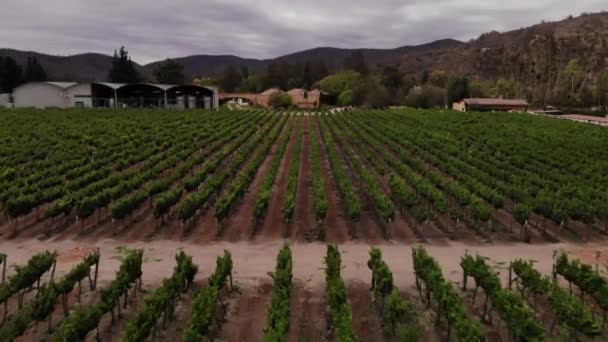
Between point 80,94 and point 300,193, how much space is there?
6806cm

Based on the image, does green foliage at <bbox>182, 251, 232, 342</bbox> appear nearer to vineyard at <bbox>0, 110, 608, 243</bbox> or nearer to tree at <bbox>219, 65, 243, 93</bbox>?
vineyard at <bbox>0, 110, 608, 243</bbox>

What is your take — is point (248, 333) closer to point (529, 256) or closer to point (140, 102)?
point (529, 256)

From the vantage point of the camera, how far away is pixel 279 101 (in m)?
104

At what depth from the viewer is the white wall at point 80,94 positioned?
7831cm

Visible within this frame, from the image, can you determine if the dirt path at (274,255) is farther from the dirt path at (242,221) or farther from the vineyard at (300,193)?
the dirt path at (242,221)

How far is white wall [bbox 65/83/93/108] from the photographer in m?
78.3

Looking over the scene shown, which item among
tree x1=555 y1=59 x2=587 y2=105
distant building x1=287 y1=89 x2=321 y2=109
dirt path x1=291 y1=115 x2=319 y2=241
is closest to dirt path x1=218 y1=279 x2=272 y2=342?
dirt path x1=291 y1=115 x2=319 y2=241

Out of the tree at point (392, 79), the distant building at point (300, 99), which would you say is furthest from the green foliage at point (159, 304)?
the tree at point (392, 79)

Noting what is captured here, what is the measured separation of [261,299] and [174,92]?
258 ft

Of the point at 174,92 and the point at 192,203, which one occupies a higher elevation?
the point at 174,92

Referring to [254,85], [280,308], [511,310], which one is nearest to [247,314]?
[280,308]

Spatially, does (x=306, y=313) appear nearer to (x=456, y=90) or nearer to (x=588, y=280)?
(x=588, y=280)

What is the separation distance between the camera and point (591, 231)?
1902 centimetres

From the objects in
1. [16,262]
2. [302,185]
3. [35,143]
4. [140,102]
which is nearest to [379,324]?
[16,262]
